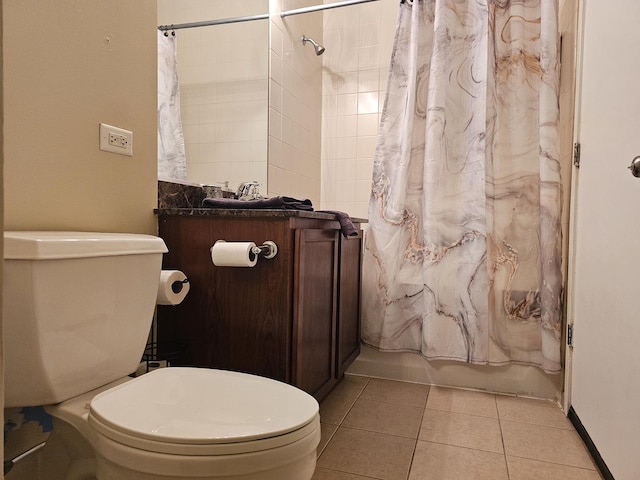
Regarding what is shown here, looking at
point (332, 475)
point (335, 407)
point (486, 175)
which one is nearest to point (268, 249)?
point (332, 475)

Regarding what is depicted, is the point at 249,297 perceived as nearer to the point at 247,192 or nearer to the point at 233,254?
the point at 233,254

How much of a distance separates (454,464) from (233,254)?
105 cm

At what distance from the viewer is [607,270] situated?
4.77 ft

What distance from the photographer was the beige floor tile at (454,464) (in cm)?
145

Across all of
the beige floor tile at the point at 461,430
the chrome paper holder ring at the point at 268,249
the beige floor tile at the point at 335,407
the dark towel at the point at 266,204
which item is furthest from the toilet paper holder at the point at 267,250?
the beige floor tile at the point at 461,430

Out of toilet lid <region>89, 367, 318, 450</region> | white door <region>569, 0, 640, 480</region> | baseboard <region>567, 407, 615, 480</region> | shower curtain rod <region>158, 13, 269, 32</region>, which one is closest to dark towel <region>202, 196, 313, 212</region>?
toilet lid <region>89, 367, 318, 450</region>

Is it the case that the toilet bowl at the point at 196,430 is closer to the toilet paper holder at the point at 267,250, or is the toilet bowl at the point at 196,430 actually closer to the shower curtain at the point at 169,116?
the toilet paper holder at the point at 267,250

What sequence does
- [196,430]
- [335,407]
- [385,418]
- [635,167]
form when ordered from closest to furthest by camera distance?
[196,430] → [635,167] → [385,418] → [335,407]

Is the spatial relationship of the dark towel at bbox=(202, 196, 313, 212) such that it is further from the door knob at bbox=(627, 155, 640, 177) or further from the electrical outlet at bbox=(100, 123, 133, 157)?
the door knob at bbox=(627, 155, 640, 177)

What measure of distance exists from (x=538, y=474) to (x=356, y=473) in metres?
0.61

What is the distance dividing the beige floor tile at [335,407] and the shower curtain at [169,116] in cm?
118

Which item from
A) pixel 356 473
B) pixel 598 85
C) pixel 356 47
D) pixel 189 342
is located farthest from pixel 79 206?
pixel 356 47

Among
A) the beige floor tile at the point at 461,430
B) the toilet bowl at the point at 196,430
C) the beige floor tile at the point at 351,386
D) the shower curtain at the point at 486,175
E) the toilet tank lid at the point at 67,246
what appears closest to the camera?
the toilet bowl at the point at 196,430

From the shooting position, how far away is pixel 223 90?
7.02 ft
